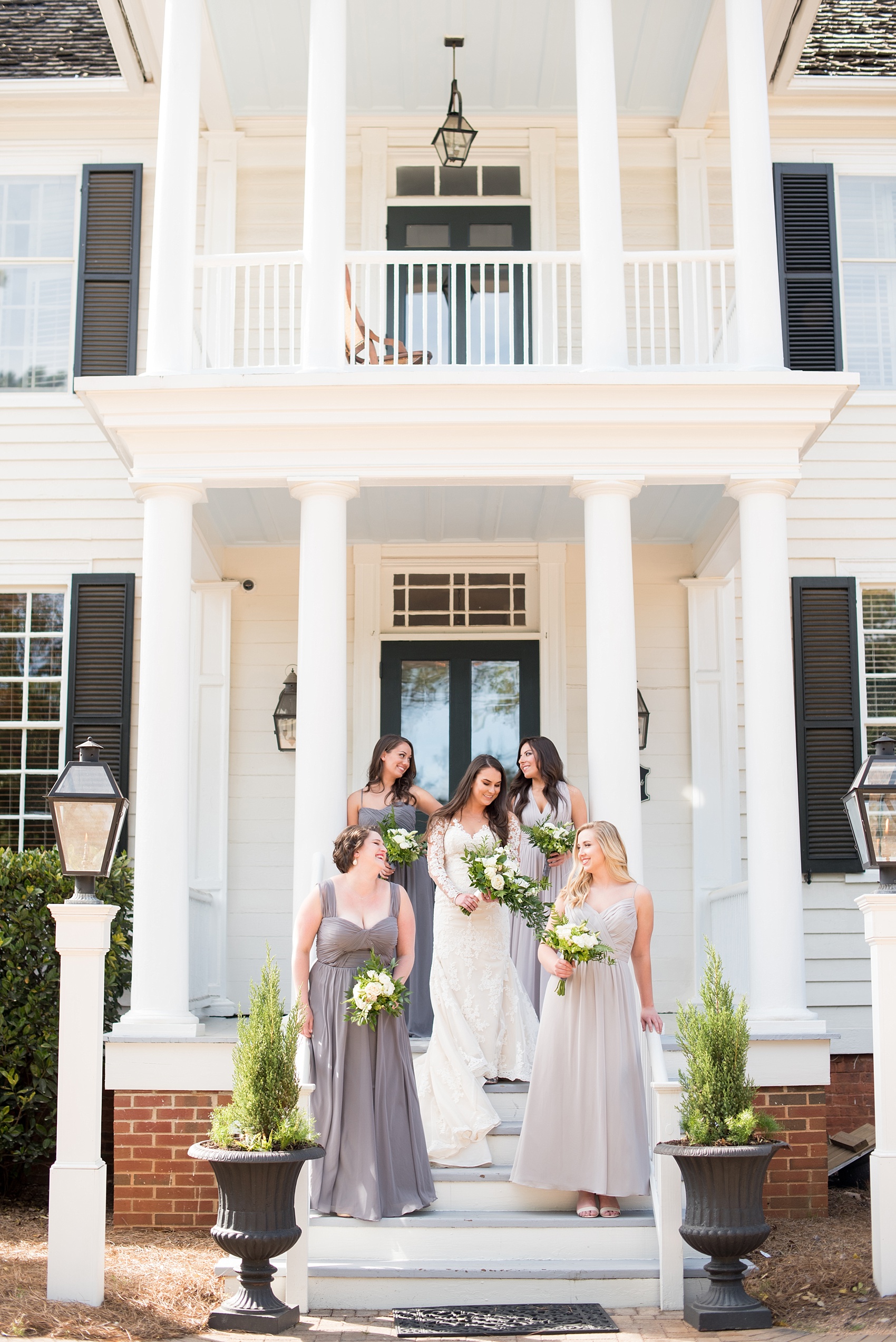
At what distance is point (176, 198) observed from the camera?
7.91 m

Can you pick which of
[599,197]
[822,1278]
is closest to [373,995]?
[822,1278]

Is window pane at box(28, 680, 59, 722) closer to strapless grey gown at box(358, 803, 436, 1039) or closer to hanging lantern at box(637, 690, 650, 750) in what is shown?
strapless grey gown at box(358, 803, 436, 1039)

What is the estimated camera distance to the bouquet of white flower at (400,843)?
6926 millimetres

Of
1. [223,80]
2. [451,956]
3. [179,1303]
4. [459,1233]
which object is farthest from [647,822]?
[223,80]

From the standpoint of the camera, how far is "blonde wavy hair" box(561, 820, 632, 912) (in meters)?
6.22

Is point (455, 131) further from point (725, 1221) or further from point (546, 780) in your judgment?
point (725, 1221)

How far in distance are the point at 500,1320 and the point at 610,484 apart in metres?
4.26

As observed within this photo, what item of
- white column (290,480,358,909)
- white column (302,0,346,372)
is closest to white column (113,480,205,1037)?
white column (290,480,358,909)

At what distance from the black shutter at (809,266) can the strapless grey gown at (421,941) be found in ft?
15.9

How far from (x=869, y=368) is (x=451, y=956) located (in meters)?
6.08

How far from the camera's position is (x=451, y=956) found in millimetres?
6691

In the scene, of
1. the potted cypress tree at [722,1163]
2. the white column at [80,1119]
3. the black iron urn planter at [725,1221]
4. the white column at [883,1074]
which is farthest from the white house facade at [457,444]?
the black iron urn planter at [725,1221]

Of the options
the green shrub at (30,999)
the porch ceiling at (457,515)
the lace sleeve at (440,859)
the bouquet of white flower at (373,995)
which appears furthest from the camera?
the porch ceiling at (457,515)

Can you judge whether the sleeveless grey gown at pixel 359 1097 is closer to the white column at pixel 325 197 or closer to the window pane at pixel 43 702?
the white column at pixel 325 197
